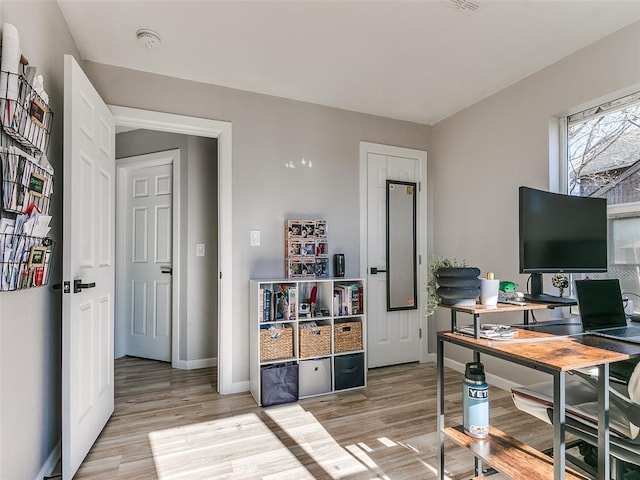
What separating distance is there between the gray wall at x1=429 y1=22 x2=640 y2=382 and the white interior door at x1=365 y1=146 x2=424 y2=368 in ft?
1.26

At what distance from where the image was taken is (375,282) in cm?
360

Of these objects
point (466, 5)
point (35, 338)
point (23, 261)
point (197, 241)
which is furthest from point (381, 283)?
point (23, 261)

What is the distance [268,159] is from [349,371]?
1910 mm

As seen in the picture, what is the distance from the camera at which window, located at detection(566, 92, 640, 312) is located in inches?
90.0

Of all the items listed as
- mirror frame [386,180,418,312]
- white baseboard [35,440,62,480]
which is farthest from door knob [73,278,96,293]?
mirror frame [386,180,418,312]

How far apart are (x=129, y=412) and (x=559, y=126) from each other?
3765mm

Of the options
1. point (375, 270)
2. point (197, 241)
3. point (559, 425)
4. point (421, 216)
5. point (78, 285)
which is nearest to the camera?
point (559, 425)

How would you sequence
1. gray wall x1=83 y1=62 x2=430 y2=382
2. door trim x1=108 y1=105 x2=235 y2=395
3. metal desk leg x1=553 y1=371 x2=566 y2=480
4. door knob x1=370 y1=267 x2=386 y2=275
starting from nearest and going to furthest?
metal desk leg x1=553 y1=371 x2=566 y2=480 < gray wall x1=83 y1=62 x2=430 y2=382 < door trim x1=108 y1=105 x2=235 y2=395 < door knob x1=370 y1=267 x2=386 y2=275

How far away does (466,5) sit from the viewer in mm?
2002

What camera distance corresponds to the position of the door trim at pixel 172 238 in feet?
12.0

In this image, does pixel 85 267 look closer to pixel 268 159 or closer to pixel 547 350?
pixel 268 159

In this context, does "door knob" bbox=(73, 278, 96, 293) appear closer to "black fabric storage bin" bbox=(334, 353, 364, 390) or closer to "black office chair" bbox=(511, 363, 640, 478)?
"black fabric storage bin" bbox=(334, 353, 364, 390)

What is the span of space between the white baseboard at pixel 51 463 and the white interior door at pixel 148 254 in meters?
1.79

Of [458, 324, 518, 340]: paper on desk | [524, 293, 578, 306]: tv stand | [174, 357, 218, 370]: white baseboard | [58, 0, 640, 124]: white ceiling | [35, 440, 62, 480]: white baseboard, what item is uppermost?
[58, 0, 640, 124]: white ceiling
